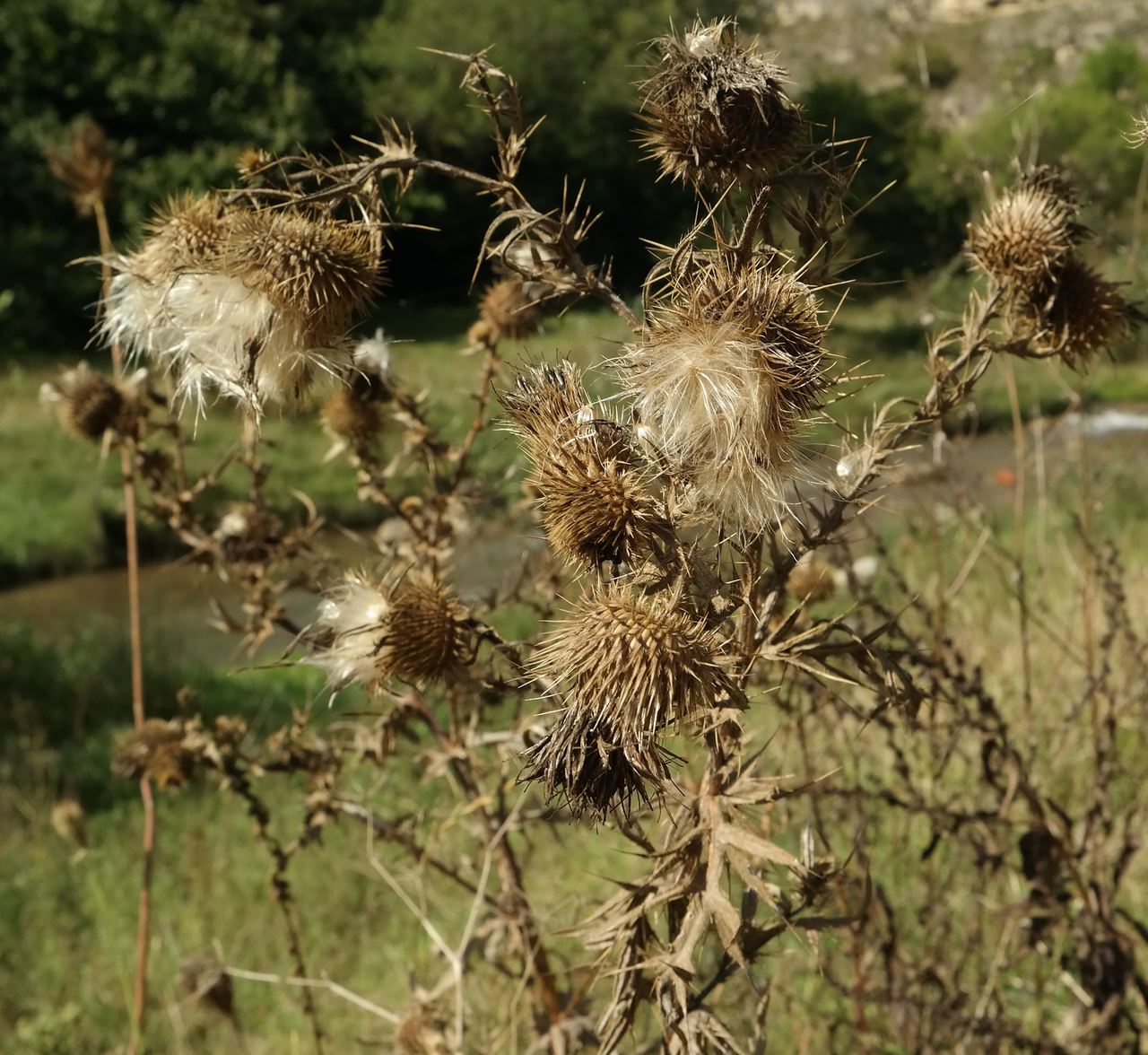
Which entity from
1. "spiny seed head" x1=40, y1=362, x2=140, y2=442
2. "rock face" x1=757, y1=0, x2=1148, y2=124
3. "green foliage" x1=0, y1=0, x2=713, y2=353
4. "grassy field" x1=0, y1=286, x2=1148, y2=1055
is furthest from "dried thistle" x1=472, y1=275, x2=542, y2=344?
"rock face" x1=757, y1=0, x2=1148, y2=124

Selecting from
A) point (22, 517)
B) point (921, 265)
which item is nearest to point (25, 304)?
point (22, 517)

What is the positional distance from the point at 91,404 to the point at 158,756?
677mm

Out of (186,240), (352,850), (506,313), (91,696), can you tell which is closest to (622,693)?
(186,240)

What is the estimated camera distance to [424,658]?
51.8 inches

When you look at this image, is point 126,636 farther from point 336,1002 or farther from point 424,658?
point 424,658

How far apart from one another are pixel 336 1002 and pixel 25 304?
19.2m

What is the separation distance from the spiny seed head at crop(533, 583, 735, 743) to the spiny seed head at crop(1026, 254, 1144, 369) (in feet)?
1.93

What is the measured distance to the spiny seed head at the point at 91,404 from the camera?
83.7 inches

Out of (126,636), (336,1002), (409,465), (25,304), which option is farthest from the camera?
(25,304)

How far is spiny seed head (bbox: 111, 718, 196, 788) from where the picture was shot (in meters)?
1.88

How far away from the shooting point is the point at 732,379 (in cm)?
96

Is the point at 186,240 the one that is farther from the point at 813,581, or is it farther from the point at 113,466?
the point at 113,466

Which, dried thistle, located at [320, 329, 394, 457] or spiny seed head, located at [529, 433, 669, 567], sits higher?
spiny seed head, located at [529, 433, 669, 567]

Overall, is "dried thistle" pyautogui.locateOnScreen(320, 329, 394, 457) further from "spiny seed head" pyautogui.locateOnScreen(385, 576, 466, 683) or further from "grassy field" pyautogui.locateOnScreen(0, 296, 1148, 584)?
"grassy field" pyautogui.locateOnScreen(0, 296, 1148, 584)
